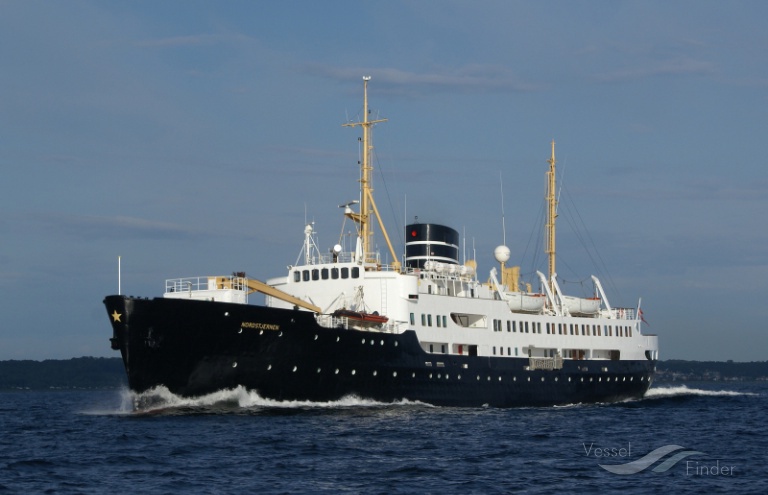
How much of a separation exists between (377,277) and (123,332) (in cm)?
1297

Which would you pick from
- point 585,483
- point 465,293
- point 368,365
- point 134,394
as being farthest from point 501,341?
point 585,483

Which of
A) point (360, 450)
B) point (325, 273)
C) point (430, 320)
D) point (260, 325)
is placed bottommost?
point (360, 450)

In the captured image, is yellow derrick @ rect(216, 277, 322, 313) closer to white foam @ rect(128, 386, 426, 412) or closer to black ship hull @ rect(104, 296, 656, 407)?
black ship hull @ rect(104, 296, 656, 407)

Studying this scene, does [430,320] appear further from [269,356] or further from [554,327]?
[554,327]

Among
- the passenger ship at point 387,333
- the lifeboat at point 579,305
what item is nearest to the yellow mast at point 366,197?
the passenger ship at point 387,333

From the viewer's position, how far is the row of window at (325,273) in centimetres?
4747

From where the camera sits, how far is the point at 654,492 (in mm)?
24969

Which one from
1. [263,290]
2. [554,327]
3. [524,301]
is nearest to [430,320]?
[263,290]

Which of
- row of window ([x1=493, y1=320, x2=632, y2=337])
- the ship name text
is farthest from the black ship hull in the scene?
row of window ([x1=493, y1=320, x2=632, y2=337])

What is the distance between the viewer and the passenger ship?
38906 mm

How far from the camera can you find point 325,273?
48062 mm

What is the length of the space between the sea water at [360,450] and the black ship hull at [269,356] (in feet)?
1.96

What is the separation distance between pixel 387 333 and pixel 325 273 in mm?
5731

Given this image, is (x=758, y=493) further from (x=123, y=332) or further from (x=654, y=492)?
(x=123, y=332)
